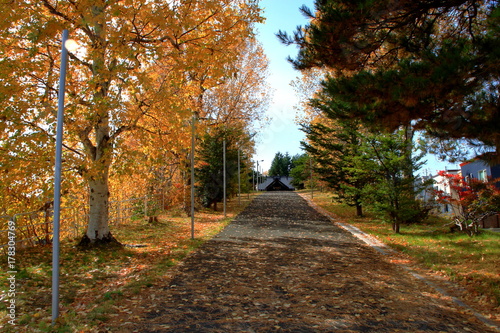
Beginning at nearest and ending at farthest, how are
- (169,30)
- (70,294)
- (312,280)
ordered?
1. (70,294)
2. (312,280)
3. (169,30)

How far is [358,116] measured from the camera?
6.68 m

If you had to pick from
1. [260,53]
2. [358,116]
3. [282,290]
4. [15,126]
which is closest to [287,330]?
[282,290]

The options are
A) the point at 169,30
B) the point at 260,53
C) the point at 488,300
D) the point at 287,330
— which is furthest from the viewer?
the point at 260,53

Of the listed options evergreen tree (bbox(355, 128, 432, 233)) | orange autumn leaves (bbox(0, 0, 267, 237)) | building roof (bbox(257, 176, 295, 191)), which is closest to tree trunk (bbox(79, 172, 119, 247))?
orange autumn leaves (bbox(0, 0, 267, 237))

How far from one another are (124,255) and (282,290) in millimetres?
4653

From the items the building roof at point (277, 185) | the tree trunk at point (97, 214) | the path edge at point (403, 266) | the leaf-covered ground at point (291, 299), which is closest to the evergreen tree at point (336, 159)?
the path edge at point (403, 266)

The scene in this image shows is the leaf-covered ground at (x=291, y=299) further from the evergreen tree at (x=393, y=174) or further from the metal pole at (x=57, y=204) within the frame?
the evergreen tree at (x=393, y=174)

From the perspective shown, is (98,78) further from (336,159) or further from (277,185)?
(277,185)

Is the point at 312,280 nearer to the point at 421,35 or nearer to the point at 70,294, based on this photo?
the point at 70,294

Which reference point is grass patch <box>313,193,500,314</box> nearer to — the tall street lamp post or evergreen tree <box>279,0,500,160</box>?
evergreen tree <box>279,0,500,160</box>

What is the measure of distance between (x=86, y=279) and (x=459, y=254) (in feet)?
26.3

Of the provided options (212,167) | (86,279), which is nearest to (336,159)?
(212,167)

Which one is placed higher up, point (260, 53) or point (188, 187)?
point (260, 53)

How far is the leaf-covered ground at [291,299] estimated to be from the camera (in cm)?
436
